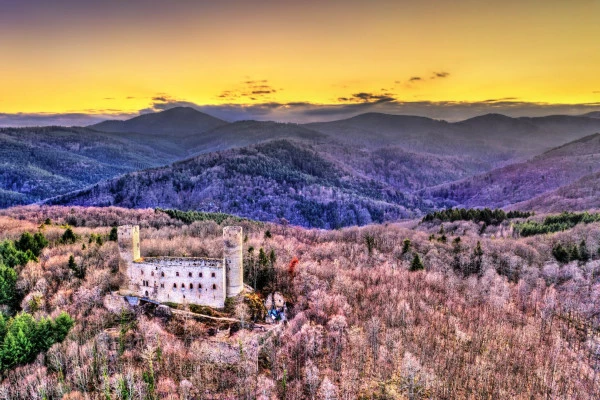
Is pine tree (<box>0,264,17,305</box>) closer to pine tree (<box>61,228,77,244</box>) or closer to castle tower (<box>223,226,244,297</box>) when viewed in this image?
pine tree (<box>61,228,77,244</box>)

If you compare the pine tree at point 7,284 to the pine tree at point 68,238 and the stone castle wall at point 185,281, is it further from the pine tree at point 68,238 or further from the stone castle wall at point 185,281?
the stone castle wall at point 185,281

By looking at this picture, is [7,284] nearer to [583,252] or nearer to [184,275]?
[184,275]

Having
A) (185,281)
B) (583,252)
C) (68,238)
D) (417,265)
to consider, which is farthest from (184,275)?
(583,252)

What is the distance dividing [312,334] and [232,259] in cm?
1593

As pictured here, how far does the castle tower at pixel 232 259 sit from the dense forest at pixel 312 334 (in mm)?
3739

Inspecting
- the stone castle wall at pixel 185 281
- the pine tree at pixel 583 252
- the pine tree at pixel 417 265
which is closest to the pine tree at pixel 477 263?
the pine tree at pixel 417 265

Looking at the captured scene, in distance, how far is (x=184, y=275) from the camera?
57.0 metres

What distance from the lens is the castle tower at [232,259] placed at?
57.5 metres

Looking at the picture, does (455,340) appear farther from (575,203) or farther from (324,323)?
(575,203)

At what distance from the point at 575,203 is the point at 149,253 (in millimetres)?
180981

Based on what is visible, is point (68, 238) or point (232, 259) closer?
point (232, 259)

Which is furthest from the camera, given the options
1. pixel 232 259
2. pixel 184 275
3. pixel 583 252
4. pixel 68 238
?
pixel 583 252

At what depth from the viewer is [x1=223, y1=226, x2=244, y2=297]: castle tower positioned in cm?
5753

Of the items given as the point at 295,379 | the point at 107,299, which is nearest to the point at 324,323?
the point at 295,379
